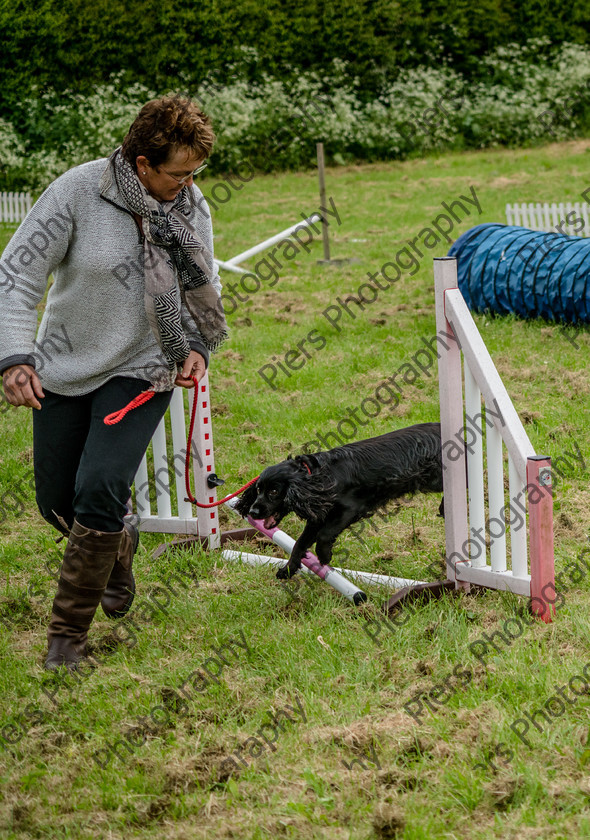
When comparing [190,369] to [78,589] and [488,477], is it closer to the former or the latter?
[78,589]

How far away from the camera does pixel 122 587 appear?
3.40 metres

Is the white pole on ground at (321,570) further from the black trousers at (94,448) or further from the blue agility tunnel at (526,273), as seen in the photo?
the blue agility tunnel at (526,273)

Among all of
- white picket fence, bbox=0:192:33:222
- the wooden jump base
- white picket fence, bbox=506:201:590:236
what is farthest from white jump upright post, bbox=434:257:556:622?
white picket fence, bbox=0:192:33:222

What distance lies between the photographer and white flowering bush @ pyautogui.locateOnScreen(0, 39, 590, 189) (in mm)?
17016

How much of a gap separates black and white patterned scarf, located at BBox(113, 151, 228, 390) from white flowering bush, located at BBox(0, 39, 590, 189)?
47.0 ft

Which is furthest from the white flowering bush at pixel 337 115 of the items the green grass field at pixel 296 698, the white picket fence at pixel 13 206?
the green grass field at pixel 296 698

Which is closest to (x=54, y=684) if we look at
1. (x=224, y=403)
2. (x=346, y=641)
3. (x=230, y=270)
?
(x=346, y=641)

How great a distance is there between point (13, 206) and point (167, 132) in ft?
42.3

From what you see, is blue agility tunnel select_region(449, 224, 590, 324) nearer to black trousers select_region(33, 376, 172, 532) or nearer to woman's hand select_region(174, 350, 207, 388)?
woman's hand select_region(174, 350, 207, 388)

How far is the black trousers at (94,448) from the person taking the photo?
9.28ft

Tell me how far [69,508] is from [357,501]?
3.74 feet

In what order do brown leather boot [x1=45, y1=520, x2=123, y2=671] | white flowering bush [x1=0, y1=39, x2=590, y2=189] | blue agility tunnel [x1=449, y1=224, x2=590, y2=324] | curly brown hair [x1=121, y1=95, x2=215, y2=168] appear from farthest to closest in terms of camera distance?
1. white flowering bush [x1=0, y1=39, x2=590, y2=189]
2. blue agility tunnel [x1=449, y1=224, x2=590, y2=324]
3. brown leather boot [x1=45, y1=520, x2=123, y2=671]
4. curly brown hair [x1=121, y1=95, x2=215, y2=168]

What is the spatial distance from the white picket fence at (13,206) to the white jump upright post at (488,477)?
12.4 m

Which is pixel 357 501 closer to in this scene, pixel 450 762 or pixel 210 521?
pixel 210 521
